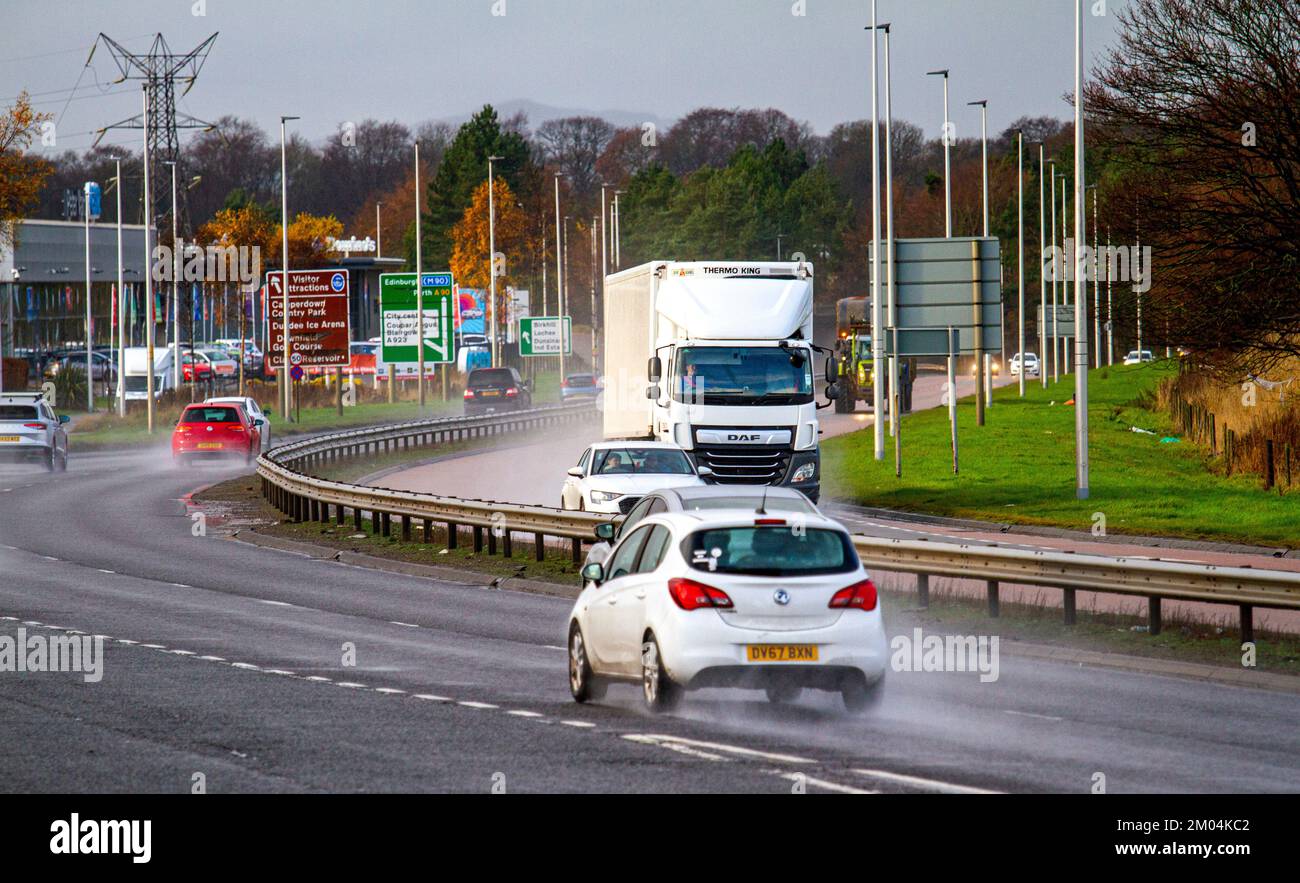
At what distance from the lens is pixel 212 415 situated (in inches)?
1922

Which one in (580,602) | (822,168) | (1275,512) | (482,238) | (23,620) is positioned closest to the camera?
(580,602)

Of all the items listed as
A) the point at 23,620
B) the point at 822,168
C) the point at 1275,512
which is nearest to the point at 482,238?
the point at 822,168

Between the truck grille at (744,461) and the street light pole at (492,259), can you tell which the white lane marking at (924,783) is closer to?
the truck grille at (744,461)

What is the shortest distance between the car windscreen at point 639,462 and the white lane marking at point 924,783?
15.3 metres

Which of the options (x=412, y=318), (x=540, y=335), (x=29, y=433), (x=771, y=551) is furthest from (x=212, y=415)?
(x=771, y=551)

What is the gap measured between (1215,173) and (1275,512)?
33.0 ft

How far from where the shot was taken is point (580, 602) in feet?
46.2

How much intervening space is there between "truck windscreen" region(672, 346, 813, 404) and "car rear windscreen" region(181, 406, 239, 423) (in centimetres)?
2221

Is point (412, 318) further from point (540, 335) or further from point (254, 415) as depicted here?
point (254, 415)

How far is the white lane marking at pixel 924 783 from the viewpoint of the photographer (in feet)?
32.6

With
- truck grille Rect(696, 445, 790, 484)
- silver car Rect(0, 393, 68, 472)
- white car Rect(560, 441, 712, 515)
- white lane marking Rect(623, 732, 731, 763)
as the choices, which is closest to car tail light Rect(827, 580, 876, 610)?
white lane marking Rect(623, 732, 731, 763)

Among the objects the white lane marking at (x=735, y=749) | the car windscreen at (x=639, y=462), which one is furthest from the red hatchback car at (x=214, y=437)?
the white lane marking at (x=735, y=749)

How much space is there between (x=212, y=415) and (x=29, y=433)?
469cm
